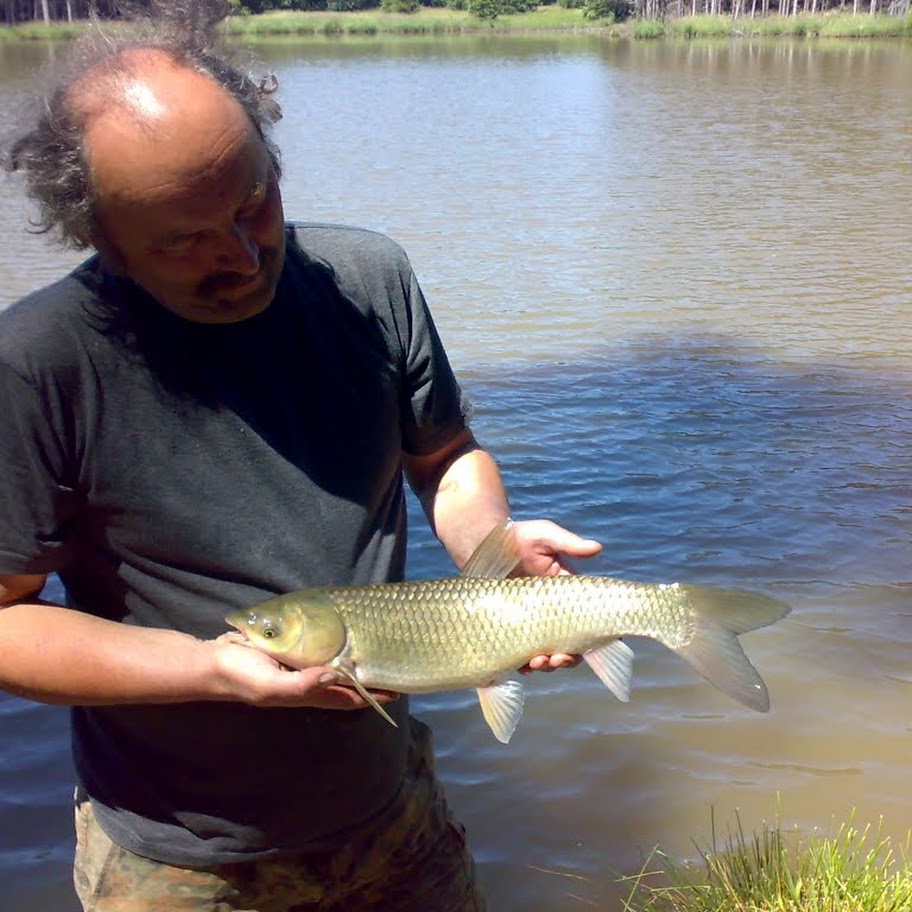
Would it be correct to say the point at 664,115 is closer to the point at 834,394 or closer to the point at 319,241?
the point at 834,394

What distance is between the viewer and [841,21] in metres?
53.5

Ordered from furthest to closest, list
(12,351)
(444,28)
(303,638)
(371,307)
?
(444,28)
(371,307)
(303,638)
(12,351)

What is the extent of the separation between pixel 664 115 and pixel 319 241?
990 inches

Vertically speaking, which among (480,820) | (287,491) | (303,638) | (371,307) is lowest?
(480,820)

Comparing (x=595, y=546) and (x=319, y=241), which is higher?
(x=319, y=241)

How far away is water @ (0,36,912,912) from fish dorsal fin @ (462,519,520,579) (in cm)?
194

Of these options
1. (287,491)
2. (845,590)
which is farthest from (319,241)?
(845,590)

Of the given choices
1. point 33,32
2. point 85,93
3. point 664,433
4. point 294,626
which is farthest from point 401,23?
point 294,626

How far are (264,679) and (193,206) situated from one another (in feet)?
2.72

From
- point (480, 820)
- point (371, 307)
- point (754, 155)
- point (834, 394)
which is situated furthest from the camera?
point (754, 155)

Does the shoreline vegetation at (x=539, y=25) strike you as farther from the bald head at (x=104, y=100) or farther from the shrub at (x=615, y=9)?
the bald head at (x=104, y=100)

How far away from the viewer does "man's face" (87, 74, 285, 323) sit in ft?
6.71

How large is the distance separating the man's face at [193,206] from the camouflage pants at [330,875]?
110 cm

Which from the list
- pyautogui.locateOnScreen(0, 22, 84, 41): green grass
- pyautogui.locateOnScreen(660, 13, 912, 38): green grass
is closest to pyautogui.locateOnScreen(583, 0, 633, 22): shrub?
pyautogui.locateOnScreen(660, 13, 912, 38): green grass
